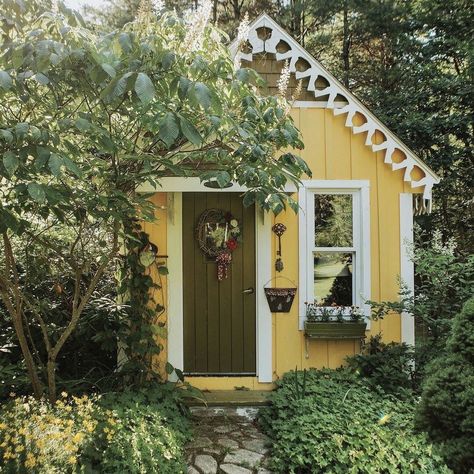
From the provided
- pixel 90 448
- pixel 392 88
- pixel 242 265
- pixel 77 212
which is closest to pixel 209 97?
pixel 77 212

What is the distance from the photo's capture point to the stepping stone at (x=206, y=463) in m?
3.71

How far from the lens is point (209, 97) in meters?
2.30

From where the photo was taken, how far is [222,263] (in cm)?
541

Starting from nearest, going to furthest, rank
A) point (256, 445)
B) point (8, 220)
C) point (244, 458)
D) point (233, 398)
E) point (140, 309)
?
point (8, 220)
point (244, 458)
point (256, 445)
point (140, 309)
point (233, 398)

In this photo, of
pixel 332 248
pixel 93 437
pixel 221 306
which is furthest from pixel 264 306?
pixel 93 437

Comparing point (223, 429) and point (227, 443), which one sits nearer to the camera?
point (227, 443)

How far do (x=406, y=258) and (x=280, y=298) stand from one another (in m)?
1.52

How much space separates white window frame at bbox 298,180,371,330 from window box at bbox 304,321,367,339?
0.66 ft

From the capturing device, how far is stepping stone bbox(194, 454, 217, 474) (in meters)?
3.71

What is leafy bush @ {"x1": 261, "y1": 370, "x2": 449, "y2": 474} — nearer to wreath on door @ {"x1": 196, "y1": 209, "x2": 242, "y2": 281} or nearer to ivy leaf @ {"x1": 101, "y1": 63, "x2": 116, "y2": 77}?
wreath on door @ {"x1": 196, "y1": 209, "x2": 242, "y2": 281}

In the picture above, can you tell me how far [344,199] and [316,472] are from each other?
3.09 m

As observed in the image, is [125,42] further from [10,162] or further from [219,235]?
[219,235]

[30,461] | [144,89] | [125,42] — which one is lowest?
[30,461]

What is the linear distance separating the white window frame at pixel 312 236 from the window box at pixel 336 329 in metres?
0.20
